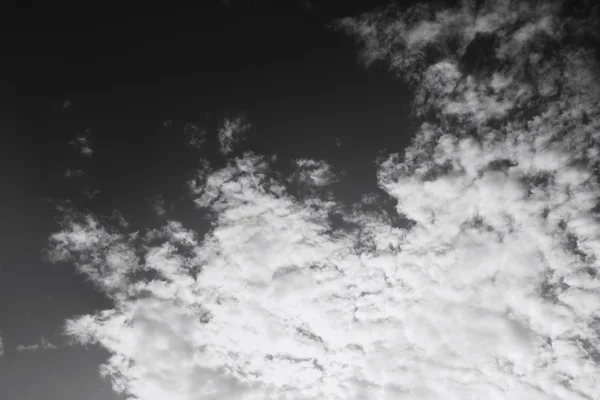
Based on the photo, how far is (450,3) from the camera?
1133 centimetres

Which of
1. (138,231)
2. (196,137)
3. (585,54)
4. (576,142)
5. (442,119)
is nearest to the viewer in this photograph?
(585,54)

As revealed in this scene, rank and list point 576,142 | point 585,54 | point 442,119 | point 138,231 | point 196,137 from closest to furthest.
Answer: point 585,54 → point 576,142 → point 442,119 → point 196,137 → point 138,231

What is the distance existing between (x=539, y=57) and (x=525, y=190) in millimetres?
5439

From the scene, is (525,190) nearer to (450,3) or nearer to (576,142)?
(576,142)

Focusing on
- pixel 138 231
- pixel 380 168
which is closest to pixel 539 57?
pixel 380 168

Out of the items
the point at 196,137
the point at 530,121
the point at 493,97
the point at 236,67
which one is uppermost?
the point at 236,67

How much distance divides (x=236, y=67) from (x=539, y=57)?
12.1 meters

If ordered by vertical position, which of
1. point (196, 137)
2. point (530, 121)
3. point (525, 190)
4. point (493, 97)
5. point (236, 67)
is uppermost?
point (236, 67)

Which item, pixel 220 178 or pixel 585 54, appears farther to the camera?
pixel 220 178

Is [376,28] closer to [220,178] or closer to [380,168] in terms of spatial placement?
[380,168]

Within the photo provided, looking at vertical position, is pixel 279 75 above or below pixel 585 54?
above

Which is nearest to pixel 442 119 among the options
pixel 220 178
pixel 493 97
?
pixel 493 97

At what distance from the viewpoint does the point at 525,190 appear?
43.6 feet

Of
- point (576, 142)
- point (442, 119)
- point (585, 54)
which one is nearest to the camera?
point (585, 54)
